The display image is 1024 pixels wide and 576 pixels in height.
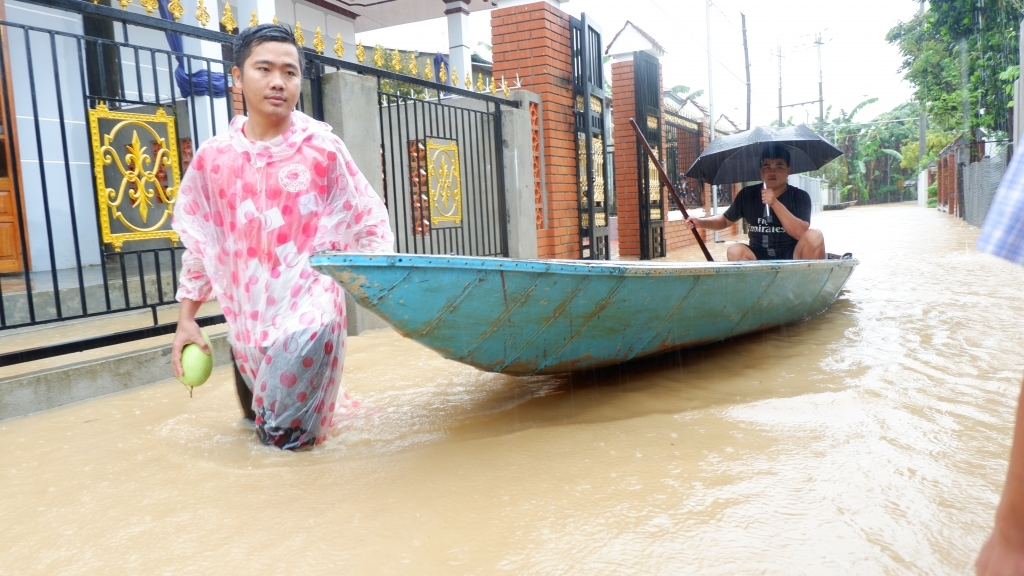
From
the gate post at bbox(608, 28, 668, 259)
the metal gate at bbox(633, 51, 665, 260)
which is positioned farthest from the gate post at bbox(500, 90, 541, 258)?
the gate post at bbox(608, 28, 668, 259)

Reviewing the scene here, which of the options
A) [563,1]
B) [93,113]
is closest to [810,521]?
[93,113]

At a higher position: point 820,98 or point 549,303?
point 820,98

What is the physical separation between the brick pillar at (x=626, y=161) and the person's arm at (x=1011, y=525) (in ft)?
31.1

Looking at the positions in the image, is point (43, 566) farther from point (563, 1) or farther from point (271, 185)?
point (563, 1)

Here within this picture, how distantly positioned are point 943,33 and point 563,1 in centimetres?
1007

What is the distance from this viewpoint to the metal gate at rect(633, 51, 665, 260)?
9.95 meters

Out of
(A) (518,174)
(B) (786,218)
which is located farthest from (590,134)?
(B) (786,218)

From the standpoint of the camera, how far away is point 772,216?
17.3 ft

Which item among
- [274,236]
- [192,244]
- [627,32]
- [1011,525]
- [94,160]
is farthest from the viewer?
[627,32]

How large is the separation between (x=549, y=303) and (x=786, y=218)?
113 inches

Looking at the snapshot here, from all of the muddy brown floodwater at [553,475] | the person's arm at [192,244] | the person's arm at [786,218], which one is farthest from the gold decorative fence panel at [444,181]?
the person's arm at [192,244]

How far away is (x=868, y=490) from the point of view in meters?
2.06

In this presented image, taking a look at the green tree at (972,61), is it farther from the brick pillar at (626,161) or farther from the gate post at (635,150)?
the brick pillar at (626,161)

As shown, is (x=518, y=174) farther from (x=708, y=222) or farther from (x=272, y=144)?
(x=272, y=144)
